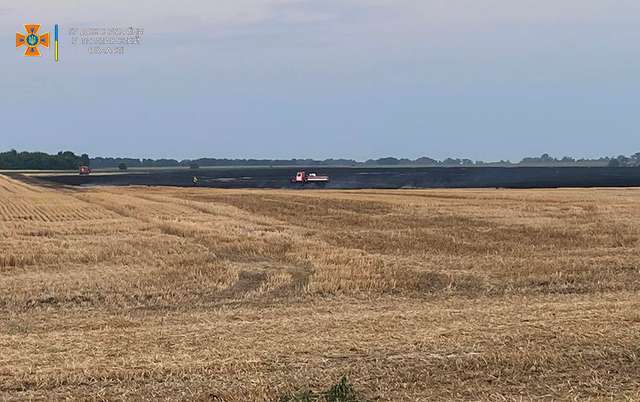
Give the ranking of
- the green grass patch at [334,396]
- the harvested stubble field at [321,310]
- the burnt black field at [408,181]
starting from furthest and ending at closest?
1. the burnt black field at [408,181]
2. the harvested stubble field at [321,310]
3. the green grass patch at [334,396]

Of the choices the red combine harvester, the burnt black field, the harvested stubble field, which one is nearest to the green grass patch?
the harvested stubble field

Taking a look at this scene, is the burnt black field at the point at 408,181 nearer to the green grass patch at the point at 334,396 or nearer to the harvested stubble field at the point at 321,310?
the harvested stubble field at the point at 321,310

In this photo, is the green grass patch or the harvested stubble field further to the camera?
the harvested stubble field

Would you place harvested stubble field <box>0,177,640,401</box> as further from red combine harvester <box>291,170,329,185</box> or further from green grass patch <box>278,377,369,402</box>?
red combine harvester <box>291,170,329,185</box>

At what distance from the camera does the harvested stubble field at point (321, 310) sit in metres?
9.34

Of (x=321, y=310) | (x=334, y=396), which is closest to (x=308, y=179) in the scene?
(x=321, y=310)

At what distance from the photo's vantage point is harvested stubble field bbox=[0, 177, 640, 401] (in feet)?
30.6

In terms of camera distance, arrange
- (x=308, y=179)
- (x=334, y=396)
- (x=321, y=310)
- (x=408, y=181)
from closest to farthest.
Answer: (x=334, y=396), (x=321, y=310), (x=308, y=179), (x=408, y=181)

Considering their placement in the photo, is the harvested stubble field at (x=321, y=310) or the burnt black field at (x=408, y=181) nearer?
the harvested stubble field at (x=321, y=310)

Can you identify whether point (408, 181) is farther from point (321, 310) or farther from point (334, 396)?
point (334, 396)

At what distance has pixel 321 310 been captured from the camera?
15250 mm

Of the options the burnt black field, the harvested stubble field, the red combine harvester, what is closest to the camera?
the harvested stubble field

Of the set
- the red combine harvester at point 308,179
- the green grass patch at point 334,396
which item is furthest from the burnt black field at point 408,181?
the green grass patch at point 334,396

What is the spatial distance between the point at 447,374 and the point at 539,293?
8.93 meters
